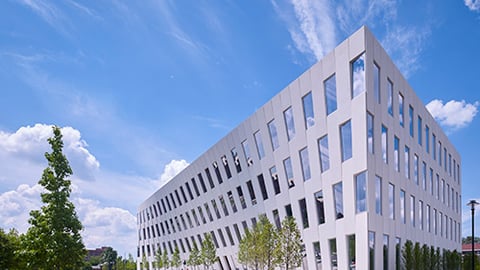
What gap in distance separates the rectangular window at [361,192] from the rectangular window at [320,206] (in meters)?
2.97

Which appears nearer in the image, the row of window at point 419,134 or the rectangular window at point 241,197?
the row of window at point 419,134

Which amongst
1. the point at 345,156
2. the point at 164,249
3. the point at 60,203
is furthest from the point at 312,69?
the point at 164,249

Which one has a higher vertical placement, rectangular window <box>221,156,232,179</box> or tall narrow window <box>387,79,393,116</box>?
tall narrow window <box>387,79,393,116</box>

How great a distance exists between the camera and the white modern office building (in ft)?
76.7

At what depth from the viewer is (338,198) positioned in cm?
2472

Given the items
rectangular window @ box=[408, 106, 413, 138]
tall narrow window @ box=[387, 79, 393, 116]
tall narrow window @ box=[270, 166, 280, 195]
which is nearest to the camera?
tall narrow window @ box=[387, 79, 393, 116]

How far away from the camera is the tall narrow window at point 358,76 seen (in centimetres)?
2333

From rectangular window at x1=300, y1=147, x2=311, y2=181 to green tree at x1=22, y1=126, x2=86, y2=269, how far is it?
13829 millimetres

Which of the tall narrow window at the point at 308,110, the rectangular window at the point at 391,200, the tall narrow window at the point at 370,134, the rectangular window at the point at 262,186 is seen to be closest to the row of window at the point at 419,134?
the tall narrow window at the point at 370,134

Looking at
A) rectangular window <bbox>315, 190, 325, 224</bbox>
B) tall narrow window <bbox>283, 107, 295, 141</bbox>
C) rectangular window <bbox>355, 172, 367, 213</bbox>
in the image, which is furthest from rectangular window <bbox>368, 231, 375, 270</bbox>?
tall narrow window <bbox>283, 107, 295, 141</bbox>

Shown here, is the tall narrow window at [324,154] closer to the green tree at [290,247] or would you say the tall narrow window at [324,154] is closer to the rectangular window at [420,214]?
the green tree at [290,247]

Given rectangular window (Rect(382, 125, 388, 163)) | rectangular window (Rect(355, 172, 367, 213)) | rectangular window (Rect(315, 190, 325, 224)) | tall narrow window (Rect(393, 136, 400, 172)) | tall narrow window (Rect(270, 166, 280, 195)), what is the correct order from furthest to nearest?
tall narrow window (Rect(270, 166, 280, 195)) → tall narrow window (Rect(393, 136, 400, 172)) → rectangular window (Rect(315, 190, 325, 224)) → rectangular window (Rect(382, 125, 388, 163)) → rectangular window (Rect(355, 172, 367, 213))

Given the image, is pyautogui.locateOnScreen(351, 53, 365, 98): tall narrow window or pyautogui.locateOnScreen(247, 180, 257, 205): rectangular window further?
pyautogui.locateOnScreen(247, 180, 257, 205): rectangular window

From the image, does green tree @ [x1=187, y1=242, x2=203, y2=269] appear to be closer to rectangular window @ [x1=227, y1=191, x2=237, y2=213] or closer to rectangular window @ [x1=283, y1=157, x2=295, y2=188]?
rectangular window @ [x1=227, y1=191, x2=237, y2=213]
